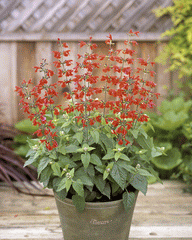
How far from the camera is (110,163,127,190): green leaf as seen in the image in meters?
1.19

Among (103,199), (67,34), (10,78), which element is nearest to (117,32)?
(67,34)

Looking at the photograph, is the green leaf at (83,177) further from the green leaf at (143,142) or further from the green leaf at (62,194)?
the green leaf at (143,142)

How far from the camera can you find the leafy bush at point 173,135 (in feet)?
7.74

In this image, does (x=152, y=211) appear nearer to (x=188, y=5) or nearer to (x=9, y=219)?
(x=9, y=219)

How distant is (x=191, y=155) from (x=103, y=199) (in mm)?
1317

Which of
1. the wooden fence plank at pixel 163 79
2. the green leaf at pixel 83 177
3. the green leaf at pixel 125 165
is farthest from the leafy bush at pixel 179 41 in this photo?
the green leaf at pixel 83 177

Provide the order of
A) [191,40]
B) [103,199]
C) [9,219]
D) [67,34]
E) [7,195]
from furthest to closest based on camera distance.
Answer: [67,34] → [191,40] → [7,195] → [9,219] → [103,199]

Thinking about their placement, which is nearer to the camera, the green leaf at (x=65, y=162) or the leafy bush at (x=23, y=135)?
the green leaf at (x=65, y=162)

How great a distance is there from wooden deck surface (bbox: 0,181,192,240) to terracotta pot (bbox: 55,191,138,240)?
31cm

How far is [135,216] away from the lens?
1.84 metres

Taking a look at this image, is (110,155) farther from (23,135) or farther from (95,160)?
(23,135)

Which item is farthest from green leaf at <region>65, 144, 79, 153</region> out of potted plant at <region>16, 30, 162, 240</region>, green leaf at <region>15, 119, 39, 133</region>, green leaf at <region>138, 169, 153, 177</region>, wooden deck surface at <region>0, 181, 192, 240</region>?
green leaf at <region>15, 119, 39, 133</region>

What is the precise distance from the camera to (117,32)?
2.61 metres

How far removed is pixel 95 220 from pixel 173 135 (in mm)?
1461
